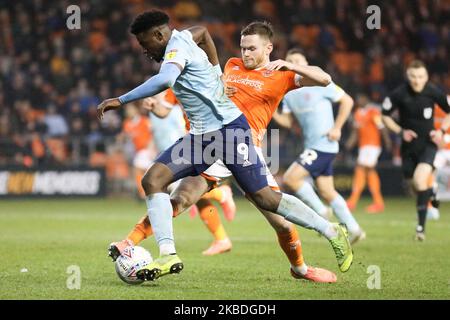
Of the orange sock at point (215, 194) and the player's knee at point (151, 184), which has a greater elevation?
the player's knee at point (151, 184)

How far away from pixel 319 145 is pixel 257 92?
12.0ft

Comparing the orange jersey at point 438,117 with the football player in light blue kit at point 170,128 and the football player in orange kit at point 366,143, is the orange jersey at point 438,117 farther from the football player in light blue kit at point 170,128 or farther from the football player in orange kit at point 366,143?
the football player in light blue kit at point 170,128

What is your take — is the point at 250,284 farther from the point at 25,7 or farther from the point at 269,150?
the point at 25,7

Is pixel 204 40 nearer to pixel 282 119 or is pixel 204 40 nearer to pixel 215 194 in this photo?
pixel 215 194

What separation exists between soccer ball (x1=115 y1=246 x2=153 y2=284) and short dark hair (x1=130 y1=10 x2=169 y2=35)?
5.95 ft

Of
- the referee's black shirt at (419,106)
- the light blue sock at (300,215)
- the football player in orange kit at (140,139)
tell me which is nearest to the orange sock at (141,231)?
the light blue sock at (300,215)

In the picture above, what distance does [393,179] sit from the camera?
21.2 meters

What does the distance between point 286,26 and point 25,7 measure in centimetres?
736

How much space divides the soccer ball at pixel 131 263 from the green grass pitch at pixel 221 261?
0.08 meters

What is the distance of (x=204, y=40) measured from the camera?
310 inches

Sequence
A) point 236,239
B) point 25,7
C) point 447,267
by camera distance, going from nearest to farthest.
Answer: point 447,267
point 236,239
point 25,7

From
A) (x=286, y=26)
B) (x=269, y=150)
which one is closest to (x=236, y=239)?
(x=269, y=150)

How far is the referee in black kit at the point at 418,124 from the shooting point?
12.1 meters

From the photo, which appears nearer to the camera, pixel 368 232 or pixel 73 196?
pixel 368 232
